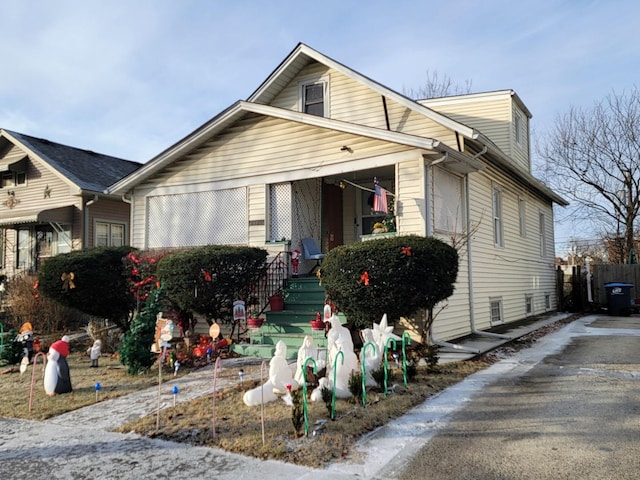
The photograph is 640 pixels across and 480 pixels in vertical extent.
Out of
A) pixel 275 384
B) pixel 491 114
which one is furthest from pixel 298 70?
pixel 275 384

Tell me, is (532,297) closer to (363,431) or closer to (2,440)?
(363,431)

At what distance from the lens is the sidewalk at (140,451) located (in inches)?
151

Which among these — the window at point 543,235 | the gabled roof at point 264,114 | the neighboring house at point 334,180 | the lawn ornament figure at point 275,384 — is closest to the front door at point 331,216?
the neighboring house at point 334,180

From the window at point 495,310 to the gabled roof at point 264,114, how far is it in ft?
12.8

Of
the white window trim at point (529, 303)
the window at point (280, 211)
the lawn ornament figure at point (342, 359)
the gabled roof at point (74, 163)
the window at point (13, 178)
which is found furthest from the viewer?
the window at point (13, 178)

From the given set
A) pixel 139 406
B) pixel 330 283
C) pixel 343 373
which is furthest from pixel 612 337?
pixel 139 406

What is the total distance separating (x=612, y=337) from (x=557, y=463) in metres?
8.09

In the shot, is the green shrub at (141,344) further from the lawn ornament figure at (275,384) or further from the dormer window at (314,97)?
the dormer window at (314,97)

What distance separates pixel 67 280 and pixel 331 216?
5944 millimetres

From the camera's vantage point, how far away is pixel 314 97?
1309cm

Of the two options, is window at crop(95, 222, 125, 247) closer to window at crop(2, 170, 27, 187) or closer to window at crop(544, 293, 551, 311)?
window at crop(2, 170, 27, 187)

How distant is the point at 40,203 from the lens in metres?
17.2

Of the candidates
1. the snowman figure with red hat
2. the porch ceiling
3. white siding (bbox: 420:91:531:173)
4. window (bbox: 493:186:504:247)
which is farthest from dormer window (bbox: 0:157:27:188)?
window (bbox: 493:186:504:247)

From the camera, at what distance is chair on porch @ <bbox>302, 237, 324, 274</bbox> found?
10.9 metres
